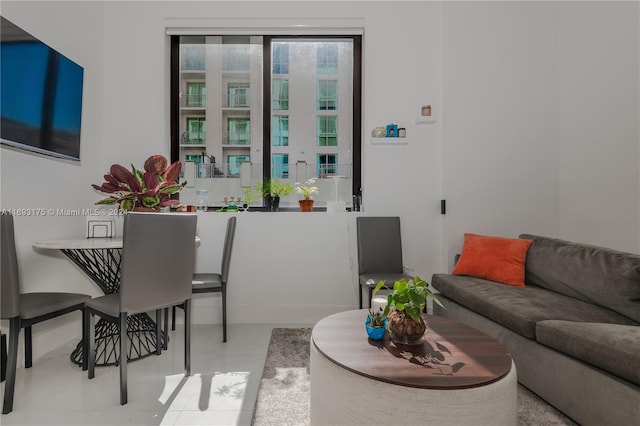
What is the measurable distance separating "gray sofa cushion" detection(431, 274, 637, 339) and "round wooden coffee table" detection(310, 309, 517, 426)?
0.56m

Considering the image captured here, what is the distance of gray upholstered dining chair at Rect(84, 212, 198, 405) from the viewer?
5.89ft

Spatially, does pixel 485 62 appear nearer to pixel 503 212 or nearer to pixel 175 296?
pixel 503 212

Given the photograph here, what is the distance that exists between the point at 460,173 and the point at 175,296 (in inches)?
105

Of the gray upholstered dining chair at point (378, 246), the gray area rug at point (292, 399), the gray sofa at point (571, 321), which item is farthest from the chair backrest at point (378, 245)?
the gray area rug at point (292, 399)

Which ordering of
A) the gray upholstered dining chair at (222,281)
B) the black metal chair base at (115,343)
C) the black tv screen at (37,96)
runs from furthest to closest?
the gray upholstered dining chair at (222,281), the black metal chair base at (115,343), the black tv screen at (37,96)

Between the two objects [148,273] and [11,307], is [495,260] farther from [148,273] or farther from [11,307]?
[11,307]

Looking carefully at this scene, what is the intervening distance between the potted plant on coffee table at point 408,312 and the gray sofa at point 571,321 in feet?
2.46

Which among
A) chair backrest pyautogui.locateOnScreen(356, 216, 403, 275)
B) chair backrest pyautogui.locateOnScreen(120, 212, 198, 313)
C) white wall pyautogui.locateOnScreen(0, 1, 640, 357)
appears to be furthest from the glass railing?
chair backrest pyautogui.locateOnScreen(356, 216, 403, 275)

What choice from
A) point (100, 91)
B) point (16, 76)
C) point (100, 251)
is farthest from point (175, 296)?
point (100, 91)

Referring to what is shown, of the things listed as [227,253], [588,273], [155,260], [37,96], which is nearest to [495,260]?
[588,273]

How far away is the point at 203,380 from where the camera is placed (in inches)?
80.6

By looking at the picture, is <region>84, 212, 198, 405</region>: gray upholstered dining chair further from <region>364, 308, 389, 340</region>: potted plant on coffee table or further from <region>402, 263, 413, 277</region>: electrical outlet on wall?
<region>402, 263, 413, 277</region>: electrical outlet on wall

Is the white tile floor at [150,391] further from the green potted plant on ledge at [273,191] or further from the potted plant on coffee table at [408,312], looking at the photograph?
the green potted plant on ledge at [273,191]

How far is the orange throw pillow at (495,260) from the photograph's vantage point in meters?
2.58
